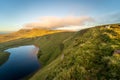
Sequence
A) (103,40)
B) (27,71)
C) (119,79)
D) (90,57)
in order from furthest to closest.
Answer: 1. (27,71)
2. (103,40)
3. (90,57)
4. (119,79)

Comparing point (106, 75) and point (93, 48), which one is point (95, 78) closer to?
point (106, 75)

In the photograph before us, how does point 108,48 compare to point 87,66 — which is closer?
point 87,66

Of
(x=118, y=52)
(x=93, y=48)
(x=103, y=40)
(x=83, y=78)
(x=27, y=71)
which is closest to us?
(x=83, y=78)

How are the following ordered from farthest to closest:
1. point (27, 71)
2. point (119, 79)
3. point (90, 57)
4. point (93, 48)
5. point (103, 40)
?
point (27, 71) < point (103, 40) < point (93, 48) < point (90, 57) < point (119, 79)

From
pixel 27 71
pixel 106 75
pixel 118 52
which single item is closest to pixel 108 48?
pixel 118 52

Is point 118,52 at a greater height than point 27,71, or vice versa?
point 118,52

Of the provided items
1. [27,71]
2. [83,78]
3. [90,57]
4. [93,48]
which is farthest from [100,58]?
[27,71]

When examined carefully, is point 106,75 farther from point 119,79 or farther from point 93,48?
point 93,48

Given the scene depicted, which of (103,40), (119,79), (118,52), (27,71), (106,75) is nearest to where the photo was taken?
(119,79)

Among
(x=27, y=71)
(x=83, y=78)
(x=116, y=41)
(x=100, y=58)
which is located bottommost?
(x=27, y=71)
